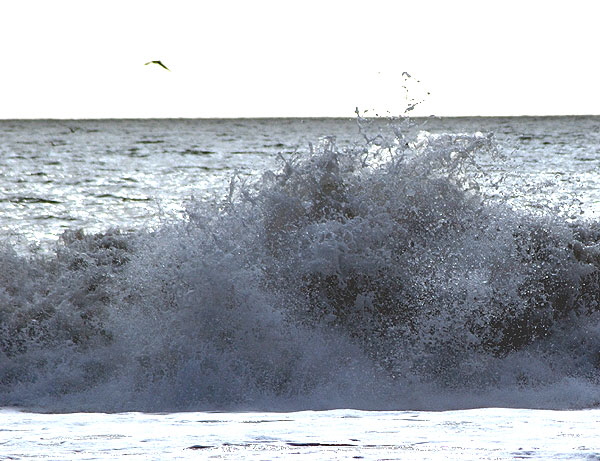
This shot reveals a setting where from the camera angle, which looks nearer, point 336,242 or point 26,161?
point 336,242

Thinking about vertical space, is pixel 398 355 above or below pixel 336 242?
below

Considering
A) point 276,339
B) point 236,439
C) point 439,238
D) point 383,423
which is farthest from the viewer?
point 439,238

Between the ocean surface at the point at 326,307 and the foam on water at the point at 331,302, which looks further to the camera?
the foam on water at the point at 331,302

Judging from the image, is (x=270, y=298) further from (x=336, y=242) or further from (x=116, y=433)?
(x=116, y=433)

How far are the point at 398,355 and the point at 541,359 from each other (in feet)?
3.23

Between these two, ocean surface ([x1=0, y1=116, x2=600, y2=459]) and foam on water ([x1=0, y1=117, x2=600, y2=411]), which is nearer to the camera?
ocean surface ([x1=0, y1=116, x2=600, y2=459])

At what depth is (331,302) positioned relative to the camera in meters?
7.01

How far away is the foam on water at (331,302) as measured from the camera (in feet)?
19.6

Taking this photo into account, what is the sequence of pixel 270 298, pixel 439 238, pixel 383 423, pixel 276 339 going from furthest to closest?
1. pixel 439 238
2. pixel 270 298
3. pixel 276 339
4. pixel 383 423

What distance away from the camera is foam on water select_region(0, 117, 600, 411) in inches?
236

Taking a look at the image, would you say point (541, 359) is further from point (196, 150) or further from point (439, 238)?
point (196, 150)

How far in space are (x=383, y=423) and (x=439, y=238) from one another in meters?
3.48

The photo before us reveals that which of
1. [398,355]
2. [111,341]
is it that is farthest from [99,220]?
[398,355]

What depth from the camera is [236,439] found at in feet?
12.3
